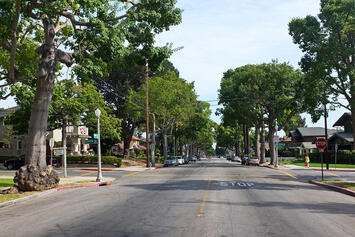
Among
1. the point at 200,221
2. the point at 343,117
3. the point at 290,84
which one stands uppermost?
the point at 290,84

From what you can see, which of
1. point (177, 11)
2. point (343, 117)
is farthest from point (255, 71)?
point (177, 11)

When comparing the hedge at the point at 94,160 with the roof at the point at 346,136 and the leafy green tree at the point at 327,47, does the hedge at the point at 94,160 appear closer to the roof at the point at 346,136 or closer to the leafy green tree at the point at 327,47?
the leafy green tree at the point at 327,47

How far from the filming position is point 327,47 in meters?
30.6

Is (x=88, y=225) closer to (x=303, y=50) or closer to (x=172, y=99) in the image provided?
(x=303, y=50)

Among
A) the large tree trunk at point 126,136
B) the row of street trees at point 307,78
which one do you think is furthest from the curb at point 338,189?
the large tree trunk at point 126,136

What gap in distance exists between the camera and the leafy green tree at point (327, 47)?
30203 mm

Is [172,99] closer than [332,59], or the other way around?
[332,59]

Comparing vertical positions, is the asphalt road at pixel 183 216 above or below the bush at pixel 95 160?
above

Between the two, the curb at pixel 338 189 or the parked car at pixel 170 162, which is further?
the parked car at pixel 170 162

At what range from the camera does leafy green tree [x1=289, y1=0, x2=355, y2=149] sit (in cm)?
3020

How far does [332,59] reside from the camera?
30266mm

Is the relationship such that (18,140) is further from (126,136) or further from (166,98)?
(166,98)

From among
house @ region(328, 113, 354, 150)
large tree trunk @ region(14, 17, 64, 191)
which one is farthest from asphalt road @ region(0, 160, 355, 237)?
house @ region(328, 113, 354, 150)

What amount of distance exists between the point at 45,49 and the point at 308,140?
241 feet
